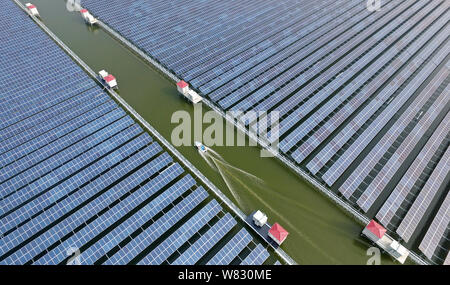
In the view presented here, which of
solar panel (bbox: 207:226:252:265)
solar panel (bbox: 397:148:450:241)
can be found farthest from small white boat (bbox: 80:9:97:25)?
solar panel (bbox: 397:148:450:241)

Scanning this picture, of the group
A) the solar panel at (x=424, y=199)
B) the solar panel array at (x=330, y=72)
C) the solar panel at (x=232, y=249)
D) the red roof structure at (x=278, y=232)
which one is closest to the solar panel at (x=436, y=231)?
the solar panel at (x=424, y=199)

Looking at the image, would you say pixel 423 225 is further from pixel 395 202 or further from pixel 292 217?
pixel 292 217

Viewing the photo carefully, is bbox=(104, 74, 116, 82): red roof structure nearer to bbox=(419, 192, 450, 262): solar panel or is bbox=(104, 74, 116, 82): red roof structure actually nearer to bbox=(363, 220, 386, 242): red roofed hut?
bbox=(363, 220, 386, 242): red roofed hut

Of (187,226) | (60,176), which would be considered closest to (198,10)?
(60,176)

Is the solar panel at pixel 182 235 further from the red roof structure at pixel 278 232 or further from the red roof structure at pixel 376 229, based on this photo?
the red roof structure at pixel 376 229

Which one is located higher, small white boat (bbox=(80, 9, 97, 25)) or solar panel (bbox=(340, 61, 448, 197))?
small white boat (bbox=(80, 9, 97, 25))
